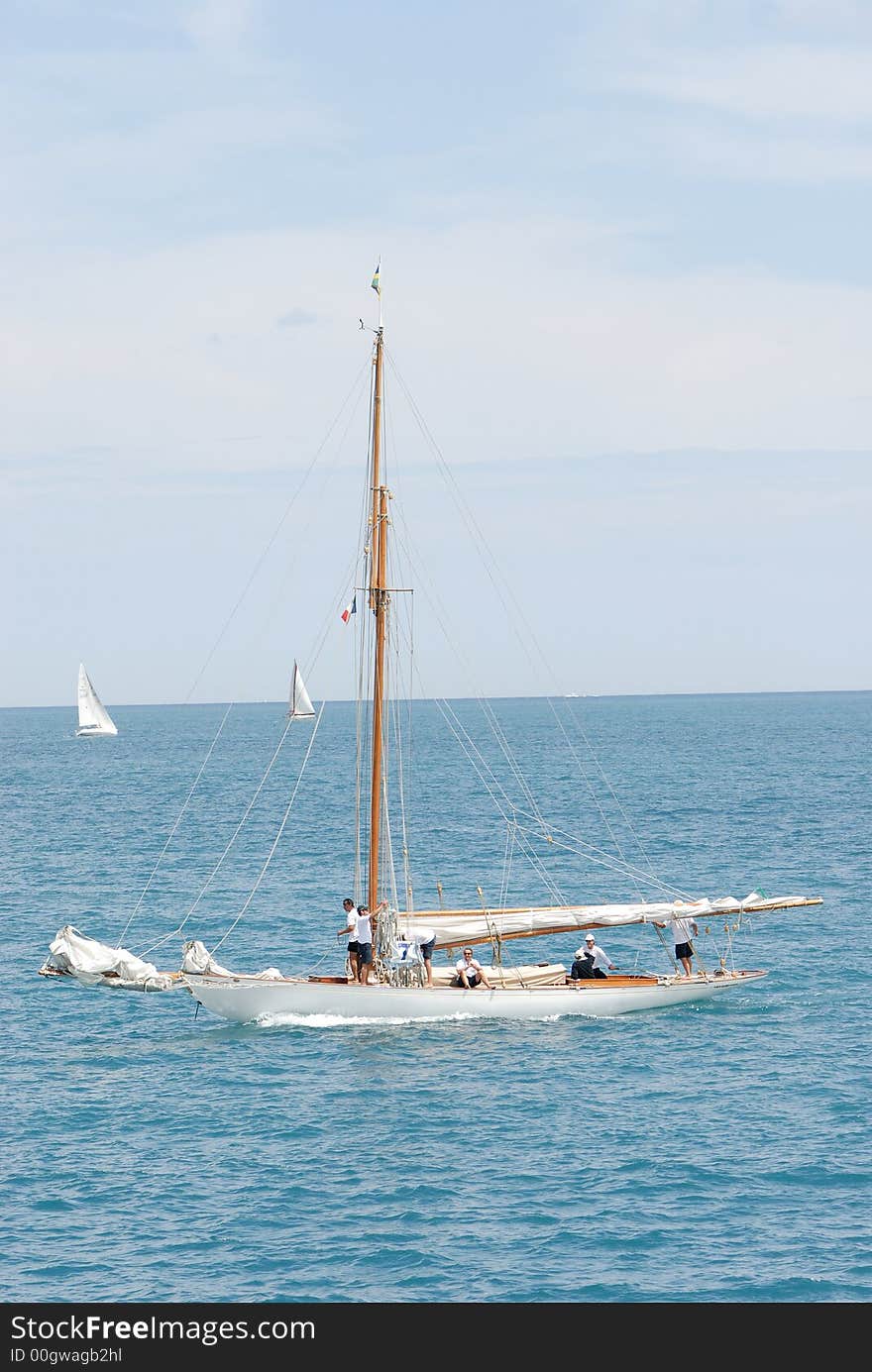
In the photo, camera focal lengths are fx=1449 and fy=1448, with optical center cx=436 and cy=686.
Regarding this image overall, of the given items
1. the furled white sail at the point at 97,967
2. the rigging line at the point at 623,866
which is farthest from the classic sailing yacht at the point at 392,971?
the rigging line at the point at 623,866

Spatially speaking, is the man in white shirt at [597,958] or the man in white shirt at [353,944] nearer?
the man in white shirt at [353,944]

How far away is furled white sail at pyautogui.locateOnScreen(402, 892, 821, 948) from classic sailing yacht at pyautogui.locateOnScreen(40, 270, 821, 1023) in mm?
31

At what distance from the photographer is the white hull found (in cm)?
4222

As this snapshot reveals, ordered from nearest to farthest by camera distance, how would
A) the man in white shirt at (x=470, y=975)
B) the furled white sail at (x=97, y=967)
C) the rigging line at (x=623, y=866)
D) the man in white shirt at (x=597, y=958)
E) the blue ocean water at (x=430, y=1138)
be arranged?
1. the blue ocean water at (x=430, y=1138)
2. the furled white sail at (x=97, y=967)
3. the man in white shirt at (x=470, y=975)
4. the man in white shirt at (x=597, y=958)
5. the rigging line at (x=623, y=866)

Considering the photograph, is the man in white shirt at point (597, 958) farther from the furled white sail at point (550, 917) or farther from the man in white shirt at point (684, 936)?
the man in white shirt at point (684, 936)

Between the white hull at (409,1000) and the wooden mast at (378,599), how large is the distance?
331cm

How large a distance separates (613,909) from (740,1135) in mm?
13180

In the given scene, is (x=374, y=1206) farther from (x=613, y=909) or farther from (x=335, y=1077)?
(x=613, y=909)

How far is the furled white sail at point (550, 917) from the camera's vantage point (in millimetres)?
45312

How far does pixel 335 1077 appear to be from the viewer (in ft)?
125

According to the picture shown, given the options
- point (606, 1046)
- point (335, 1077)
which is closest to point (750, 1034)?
point (606, 1046)

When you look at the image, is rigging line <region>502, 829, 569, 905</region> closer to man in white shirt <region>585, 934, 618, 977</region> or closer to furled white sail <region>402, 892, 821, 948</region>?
furled white sail <region>402, 892, 821, 948</region>

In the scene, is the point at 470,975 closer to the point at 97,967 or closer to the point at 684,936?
the point at 684,936

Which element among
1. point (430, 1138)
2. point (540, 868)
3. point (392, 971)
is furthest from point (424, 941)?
point (540, 868)
